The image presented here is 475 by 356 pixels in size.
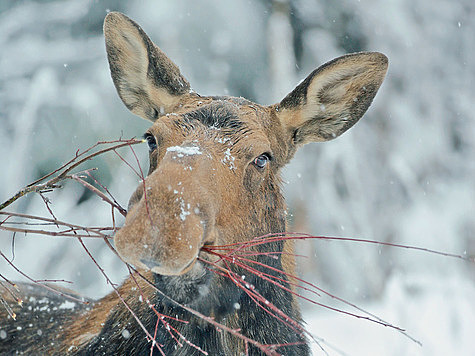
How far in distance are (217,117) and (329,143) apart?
7884 millimetres

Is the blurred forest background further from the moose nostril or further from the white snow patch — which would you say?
the moose nostril

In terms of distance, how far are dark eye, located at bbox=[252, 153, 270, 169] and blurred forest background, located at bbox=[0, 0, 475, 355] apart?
5.63 meters

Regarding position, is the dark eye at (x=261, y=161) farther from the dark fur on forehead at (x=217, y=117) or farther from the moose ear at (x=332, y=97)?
the moose ear at (x=332, y=97)

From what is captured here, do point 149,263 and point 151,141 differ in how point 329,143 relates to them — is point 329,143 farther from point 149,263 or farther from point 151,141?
point 149,263

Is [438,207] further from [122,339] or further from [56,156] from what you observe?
[122,339]

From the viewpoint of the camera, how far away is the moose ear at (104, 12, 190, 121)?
340 cm

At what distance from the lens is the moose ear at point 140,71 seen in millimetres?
3396

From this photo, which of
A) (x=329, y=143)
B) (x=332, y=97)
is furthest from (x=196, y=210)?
(x=329, y=143)


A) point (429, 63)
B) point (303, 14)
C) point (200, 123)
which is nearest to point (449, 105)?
point (429, 63)

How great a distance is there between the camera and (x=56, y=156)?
8789mm

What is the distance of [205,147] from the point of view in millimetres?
2654

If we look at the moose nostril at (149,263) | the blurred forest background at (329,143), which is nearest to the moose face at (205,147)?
the moose nostril at (149,263)

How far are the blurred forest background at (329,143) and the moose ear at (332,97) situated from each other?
5.06 metres

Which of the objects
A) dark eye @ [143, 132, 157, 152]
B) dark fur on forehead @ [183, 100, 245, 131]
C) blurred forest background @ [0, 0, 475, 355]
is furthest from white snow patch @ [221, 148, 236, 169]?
blurred forest background @ [0, 0, 475, 355]
